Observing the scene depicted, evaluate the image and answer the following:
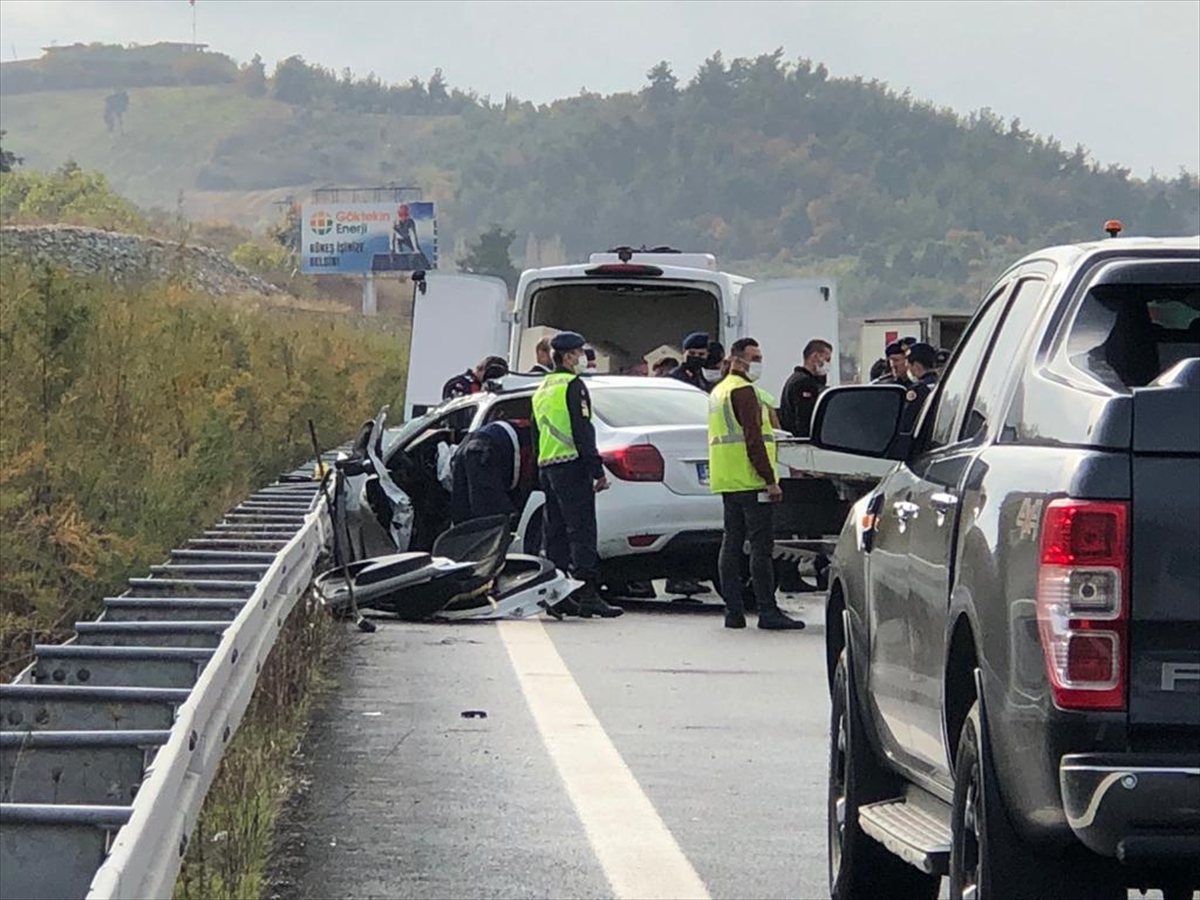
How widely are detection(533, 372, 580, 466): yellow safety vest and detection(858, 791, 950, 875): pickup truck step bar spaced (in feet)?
30.7

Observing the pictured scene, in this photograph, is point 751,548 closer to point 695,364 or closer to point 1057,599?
point 695,364

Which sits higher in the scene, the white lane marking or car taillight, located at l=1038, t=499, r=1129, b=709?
car taillight, located at l=1038, t=499, r=1129, b=709

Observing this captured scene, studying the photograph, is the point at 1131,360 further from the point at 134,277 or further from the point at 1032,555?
the point at 134,277

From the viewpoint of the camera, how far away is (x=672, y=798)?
8.80 meters

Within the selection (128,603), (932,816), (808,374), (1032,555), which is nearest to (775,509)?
(808,374)

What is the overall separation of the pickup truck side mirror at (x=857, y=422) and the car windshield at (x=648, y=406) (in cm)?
1026

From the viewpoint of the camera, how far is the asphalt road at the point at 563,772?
24.5 feet

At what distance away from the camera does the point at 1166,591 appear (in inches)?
176

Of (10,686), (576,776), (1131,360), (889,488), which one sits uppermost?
(1131,360)

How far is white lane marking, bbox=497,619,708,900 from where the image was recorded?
732cm

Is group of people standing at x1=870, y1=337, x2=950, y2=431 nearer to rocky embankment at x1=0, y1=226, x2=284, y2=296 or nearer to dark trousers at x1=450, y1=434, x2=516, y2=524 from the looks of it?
dark trousers at x1=450, y1=434, x2=516, y2=524

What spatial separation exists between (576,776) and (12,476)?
5.73 meters

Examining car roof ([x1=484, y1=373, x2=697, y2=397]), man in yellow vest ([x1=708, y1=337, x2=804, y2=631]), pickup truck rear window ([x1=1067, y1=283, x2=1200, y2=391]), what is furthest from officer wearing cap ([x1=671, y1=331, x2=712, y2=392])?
pickup truck rear window ([x1=1067, y1=283, x2=1200, y2=391])

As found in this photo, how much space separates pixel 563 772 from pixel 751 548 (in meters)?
6.14
